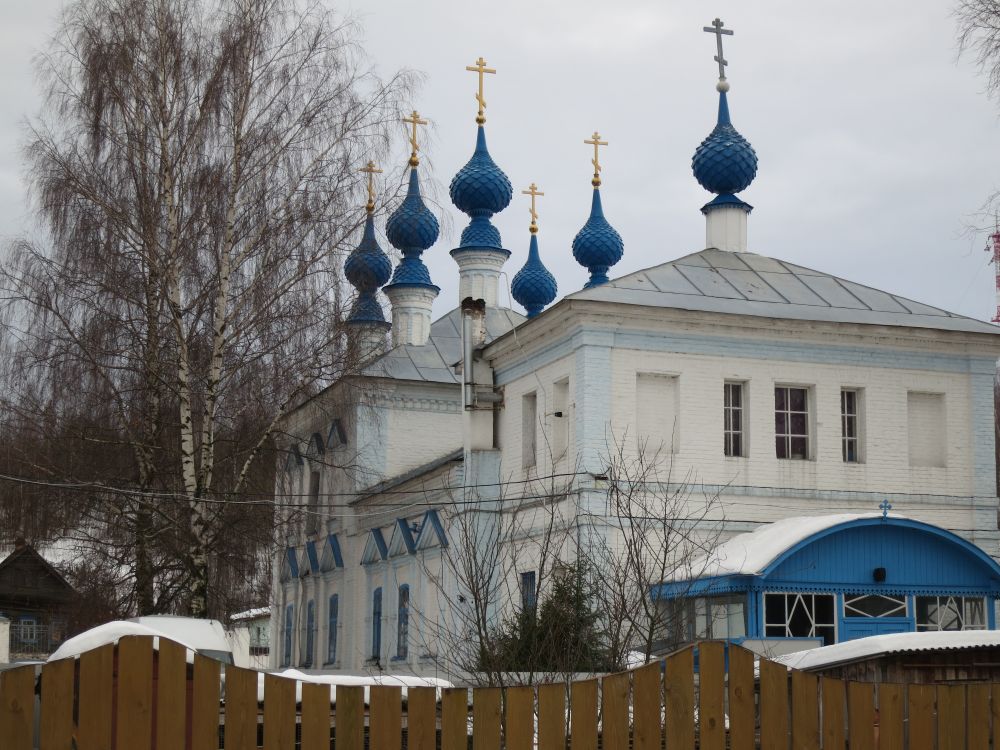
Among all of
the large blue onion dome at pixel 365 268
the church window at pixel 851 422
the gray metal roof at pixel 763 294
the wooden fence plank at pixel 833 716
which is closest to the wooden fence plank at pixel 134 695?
the wooden fence plank at pixel 833 716

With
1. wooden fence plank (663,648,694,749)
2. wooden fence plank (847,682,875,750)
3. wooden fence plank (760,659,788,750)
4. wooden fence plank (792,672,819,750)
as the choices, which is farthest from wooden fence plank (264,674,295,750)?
wooden fence plank (847,682,875,750)

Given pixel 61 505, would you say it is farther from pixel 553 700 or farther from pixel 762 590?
pixel 553 700

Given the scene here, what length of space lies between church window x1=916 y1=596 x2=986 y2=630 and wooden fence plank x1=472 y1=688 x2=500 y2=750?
14888mm

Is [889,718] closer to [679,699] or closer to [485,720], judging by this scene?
[679,699]

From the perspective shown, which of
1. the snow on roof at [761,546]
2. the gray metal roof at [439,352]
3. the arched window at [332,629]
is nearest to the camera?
the snow on roof at [761,546]

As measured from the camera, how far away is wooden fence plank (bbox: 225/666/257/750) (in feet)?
20.0

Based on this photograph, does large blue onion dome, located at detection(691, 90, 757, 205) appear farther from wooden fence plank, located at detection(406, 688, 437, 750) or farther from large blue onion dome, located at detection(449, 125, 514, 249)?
wooden fence plank, located at detection(406, 688, 437, 750)

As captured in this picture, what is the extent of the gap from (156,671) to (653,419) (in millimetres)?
15915

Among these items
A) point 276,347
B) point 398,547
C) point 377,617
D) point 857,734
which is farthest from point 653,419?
point 857,734

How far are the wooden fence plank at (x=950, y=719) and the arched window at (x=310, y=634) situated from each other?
26.5m

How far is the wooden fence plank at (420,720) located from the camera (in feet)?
20.6

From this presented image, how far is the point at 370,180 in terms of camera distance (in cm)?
2144

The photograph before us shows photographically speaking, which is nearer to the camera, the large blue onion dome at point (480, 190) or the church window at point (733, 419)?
the church window at point (733, 419)

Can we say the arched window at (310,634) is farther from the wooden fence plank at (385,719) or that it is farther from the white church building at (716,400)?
the wooden fence plank at (385,719)
